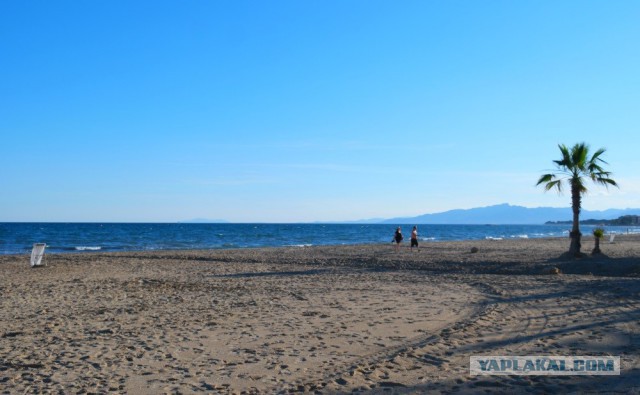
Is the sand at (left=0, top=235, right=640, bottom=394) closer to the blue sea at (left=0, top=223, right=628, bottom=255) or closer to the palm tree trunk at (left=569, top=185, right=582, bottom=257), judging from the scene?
the palm tree trunk at (left=569, top=185, right=582, bottom=257)

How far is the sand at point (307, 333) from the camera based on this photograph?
6172 mm

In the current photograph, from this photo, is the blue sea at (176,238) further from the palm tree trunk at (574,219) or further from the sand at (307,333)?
the sand at (307,333)

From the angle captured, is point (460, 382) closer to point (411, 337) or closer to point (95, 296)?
point (411, 337)

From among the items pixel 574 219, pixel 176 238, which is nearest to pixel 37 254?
pixel 574 219

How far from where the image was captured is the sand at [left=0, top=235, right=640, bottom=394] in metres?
6.17

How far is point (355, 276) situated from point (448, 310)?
740 centimetres

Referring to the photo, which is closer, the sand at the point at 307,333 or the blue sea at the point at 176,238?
the sand at the point at 307,333

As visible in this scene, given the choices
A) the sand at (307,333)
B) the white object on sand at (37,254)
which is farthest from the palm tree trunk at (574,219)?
the white object on sand at (37,254)

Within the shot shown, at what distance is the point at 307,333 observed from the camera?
8625 millimetres

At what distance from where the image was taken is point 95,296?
43.2 feet

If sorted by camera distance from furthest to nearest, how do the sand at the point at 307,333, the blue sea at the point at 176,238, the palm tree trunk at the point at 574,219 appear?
the blue sea at the point at 176,238
the palm tree trunk at the point at 574,219
the sand at the point at 307,333

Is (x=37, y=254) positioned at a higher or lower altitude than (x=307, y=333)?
higher

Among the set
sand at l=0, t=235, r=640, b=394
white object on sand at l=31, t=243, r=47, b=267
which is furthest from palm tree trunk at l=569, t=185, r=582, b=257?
white object on sand at l=31, t=243, r=47, b=267

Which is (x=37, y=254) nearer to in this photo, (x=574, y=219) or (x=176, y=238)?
(x=574, y=219)
